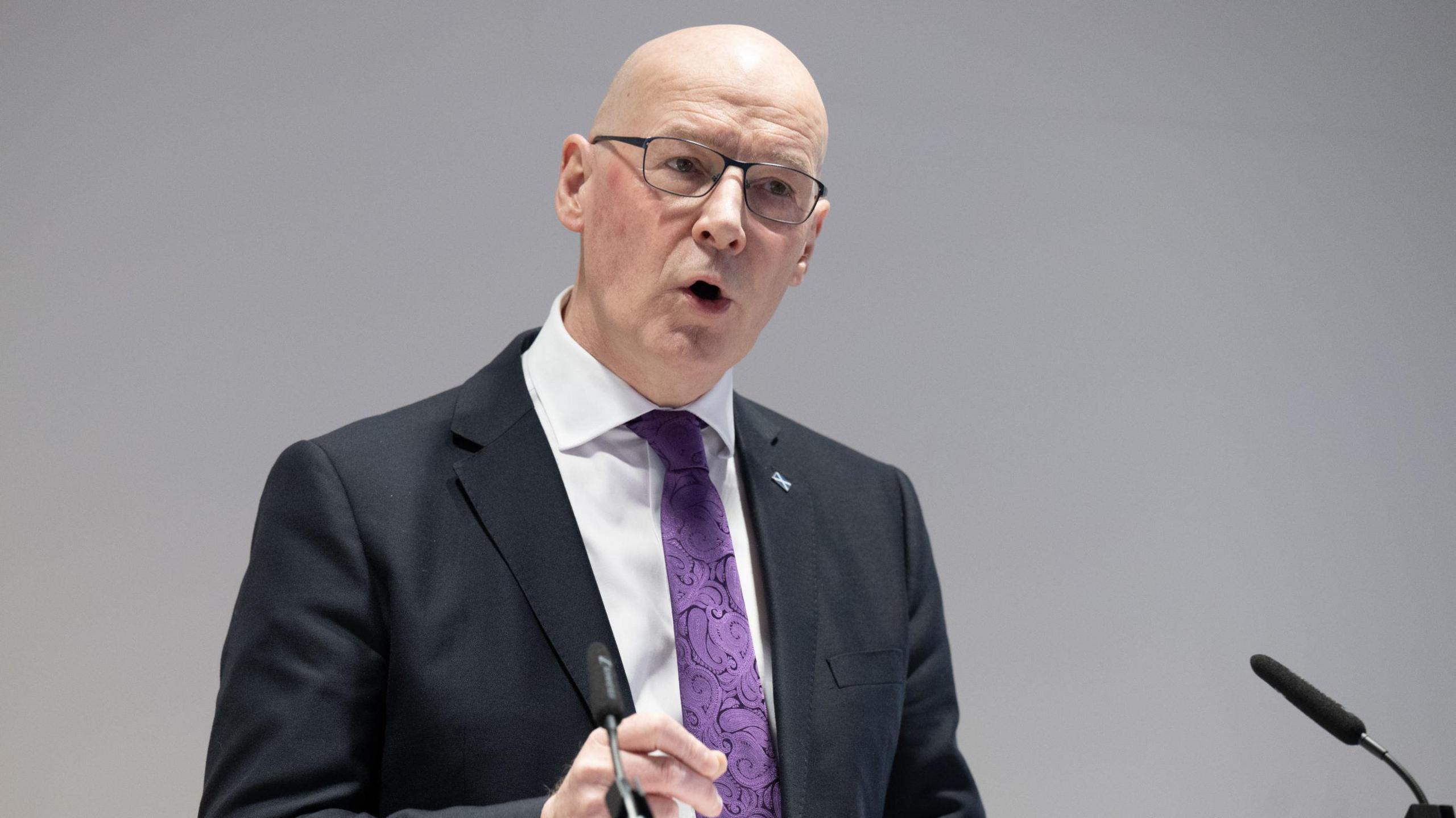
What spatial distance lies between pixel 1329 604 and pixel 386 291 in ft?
7.01

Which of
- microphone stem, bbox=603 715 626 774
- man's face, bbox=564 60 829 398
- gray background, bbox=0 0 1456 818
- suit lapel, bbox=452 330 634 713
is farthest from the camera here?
gray background, bbox=0 0 1456 818

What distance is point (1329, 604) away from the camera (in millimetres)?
2895

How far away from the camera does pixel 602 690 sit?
1097 millimetres

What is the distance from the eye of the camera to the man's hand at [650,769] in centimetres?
119

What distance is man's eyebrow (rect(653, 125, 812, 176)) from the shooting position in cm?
170

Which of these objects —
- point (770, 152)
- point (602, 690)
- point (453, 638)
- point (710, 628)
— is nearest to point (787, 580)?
point (710, 628)

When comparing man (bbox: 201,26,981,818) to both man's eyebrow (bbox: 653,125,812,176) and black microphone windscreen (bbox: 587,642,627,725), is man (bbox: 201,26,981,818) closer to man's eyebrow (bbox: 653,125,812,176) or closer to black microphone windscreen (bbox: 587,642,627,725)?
man's eyebrow (bbox: 653,125,812,176)

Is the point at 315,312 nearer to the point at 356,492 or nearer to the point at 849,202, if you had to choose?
the point at 356,492

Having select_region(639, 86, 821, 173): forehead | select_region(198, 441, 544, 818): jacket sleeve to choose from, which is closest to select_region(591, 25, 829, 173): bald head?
select_region(639, 86, 821, 173): forehead

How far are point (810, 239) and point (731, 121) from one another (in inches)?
10.1

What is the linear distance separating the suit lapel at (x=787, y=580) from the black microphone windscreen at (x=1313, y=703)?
55 cm

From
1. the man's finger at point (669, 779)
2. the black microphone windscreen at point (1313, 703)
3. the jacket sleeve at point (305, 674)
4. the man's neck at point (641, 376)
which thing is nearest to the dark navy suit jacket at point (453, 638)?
the jacket sleeve at point (305, 674)

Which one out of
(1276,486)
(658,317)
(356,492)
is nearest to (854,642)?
(658,317)

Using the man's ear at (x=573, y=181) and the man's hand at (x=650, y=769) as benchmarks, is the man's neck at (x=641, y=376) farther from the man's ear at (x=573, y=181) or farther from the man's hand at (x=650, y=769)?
the man's hand at (x=650, y=769)
